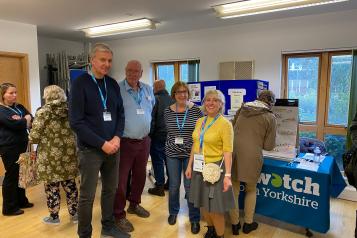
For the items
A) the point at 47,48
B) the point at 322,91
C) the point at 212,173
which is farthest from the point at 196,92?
the point at 47,48

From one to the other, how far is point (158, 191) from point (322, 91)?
9.47 ft

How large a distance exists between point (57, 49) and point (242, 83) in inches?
175

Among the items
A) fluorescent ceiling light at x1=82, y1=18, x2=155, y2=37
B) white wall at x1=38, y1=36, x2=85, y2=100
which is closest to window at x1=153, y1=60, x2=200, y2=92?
fluorescent ceiling light at x1=82, y1=18, x2=155, y2=37

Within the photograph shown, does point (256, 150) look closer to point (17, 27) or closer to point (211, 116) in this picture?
point (211, 116)

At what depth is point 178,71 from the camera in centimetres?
554

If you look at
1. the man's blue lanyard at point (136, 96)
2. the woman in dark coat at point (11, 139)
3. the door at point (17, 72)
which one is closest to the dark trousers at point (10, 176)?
the woman in dark coat at point (11, 139)

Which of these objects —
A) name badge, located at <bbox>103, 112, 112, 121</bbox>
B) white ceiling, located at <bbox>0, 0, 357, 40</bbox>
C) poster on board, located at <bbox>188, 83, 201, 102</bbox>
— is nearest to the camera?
name badge, located at <bbox>103, 112, 112, 121</bbox>

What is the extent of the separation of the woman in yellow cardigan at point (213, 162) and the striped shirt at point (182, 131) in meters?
0.20

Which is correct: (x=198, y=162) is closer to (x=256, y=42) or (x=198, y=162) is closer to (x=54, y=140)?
(x=54, y=140)

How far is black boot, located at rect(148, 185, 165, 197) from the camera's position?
3.54m

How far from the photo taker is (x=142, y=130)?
8.43ft

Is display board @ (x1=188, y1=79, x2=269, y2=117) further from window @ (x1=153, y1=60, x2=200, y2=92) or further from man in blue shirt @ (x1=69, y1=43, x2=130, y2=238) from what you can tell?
window @ (x1=153, y1=60, x2=200, y2=92)

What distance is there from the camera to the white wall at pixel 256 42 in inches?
151

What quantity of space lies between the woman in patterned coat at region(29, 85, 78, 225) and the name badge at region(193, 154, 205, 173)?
119 centimetres
